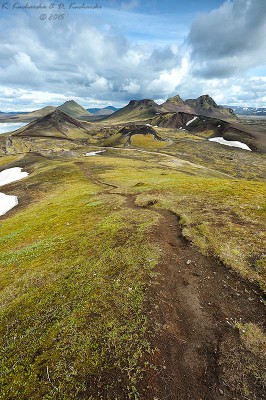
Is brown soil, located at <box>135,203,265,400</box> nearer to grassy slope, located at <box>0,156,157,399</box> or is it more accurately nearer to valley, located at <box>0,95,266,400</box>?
valley, located at <box>0,95,266,400</box>

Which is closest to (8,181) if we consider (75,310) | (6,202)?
(6,202)

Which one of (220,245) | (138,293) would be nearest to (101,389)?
(138,293)

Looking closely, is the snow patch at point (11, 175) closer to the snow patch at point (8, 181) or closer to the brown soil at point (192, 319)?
the snow patch at point (8, 181)

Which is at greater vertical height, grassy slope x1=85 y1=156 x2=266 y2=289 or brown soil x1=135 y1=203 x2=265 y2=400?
brown soil x1=135 y1=203 x2=265 y2=400

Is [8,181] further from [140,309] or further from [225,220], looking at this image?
[140,309]

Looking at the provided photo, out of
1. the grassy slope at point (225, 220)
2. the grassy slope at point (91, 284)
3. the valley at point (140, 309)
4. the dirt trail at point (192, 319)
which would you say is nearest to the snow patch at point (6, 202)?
the grassy slope at point (91, 284)

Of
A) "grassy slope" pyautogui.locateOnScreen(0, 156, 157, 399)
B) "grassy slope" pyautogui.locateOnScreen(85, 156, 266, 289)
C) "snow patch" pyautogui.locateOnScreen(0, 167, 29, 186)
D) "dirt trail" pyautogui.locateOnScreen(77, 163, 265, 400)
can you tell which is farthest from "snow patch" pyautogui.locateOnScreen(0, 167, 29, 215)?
"dirt trail" pyautogui.locateOnScreen(77, 163, 265, 400)

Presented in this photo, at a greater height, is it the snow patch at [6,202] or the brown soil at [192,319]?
the brown soil at [192,319]
